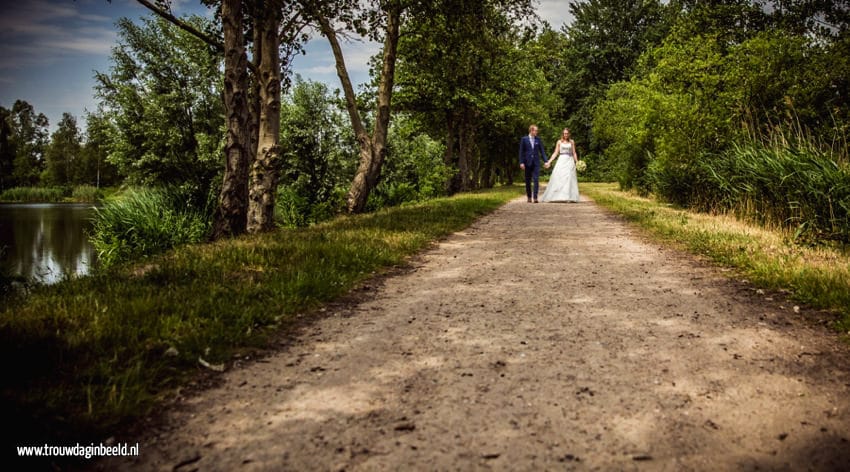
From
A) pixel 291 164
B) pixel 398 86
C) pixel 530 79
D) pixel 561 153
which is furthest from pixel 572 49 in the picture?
pixel 291 164

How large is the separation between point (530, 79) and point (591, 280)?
24370 millimetres

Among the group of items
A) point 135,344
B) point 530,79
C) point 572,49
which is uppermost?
point 572,49

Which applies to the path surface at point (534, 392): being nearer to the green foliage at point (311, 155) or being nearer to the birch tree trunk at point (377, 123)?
the birch tree trunk at point (377, 123)

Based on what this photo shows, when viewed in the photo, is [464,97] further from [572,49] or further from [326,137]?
[572,49]

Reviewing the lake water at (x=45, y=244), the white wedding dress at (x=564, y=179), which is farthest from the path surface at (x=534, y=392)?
the white wedding dress at (x=564, y=179)

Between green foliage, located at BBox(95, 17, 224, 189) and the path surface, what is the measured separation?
22.6 m

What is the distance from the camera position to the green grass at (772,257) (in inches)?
165

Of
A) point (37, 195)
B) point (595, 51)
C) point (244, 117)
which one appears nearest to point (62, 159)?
point (37, 195)

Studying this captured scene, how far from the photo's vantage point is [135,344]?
2984mm

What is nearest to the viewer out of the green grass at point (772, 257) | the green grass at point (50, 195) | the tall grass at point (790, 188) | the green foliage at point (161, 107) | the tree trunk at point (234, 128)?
the green grass at point (772, 257)

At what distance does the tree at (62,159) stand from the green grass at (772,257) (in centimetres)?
9117

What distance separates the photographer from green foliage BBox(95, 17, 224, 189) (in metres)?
24.7

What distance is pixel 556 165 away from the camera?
1695 centimetres

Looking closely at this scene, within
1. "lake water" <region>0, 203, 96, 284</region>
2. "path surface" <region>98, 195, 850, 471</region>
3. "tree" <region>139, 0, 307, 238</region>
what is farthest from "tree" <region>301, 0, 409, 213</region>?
"path surface" <region>98, 195, 850, 471</region>
